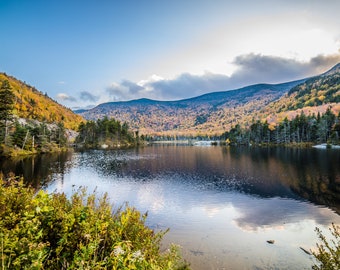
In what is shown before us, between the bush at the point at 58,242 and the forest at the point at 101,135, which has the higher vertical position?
the forest at the point at 101,135

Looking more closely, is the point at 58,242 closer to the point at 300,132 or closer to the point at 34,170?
the point at 34,170

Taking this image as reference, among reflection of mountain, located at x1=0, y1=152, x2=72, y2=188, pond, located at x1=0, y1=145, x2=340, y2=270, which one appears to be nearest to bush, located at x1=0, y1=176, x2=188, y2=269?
pond, located at x1=0, y1=145, x2=340, y2=270

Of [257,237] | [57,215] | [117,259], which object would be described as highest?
[57,215]

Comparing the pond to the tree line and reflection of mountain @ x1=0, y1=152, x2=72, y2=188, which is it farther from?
the tree line

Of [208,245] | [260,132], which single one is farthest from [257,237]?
[260,132]

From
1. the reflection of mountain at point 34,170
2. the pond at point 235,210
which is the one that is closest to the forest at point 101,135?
the reflection of mountain at point 34,170

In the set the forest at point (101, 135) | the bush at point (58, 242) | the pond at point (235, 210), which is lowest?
the pond at point (235, 210)

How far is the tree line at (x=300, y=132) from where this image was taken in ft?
397

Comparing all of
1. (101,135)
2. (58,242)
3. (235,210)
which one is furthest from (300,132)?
(58,242)

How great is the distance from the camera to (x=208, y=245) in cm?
1484

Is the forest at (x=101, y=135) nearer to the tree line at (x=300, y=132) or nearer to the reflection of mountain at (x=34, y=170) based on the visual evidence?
the tree line at (x=300, y=132)

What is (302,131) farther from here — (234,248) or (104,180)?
(234,248)

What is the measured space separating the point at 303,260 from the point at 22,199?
14.4m

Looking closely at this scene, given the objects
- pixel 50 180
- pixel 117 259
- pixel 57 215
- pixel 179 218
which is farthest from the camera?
pixel 50 180
